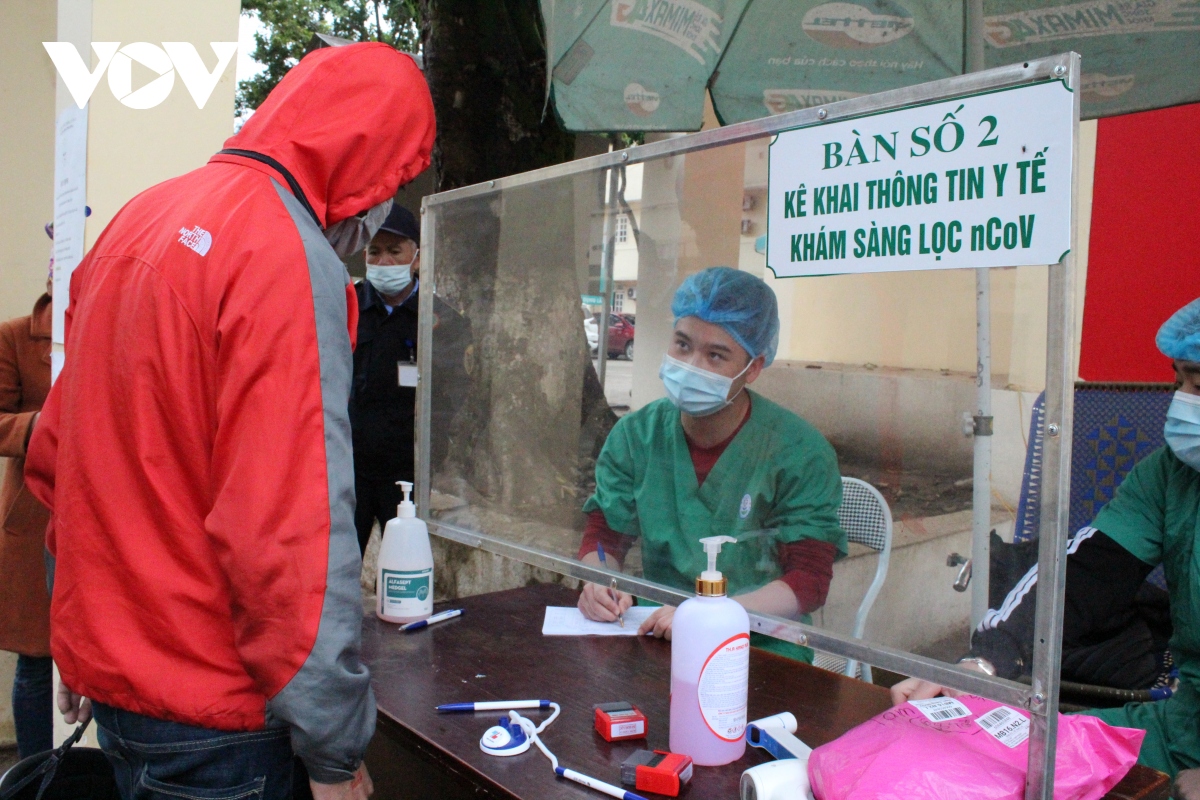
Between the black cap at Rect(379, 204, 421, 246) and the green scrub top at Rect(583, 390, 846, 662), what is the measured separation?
1.98 meters

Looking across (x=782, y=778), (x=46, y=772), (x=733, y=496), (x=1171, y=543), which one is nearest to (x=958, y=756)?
(x=782, y=778)

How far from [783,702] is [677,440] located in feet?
1.85

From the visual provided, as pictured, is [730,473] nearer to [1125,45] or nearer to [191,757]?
[191,757]

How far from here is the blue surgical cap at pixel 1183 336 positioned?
1729mm

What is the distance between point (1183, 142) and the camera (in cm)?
341

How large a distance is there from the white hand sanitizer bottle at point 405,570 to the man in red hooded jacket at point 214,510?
2.26 feet

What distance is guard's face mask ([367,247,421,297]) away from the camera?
363cm

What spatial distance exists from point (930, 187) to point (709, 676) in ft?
2.48

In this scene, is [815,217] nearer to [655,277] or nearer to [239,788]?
[655,277]

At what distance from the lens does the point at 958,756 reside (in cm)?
104

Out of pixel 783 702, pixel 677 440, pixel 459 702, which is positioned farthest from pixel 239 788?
pixel 677 440

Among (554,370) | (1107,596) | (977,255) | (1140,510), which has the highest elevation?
(977,255)

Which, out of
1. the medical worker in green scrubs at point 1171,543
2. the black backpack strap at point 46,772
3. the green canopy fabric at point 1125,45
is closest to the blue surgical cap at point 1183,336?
the medical worker in green scrubs at point 1171,543

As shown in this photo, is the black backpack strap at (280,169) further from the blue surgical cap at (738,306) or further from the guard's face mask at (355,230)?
the blue surgical cap at (738,306)
